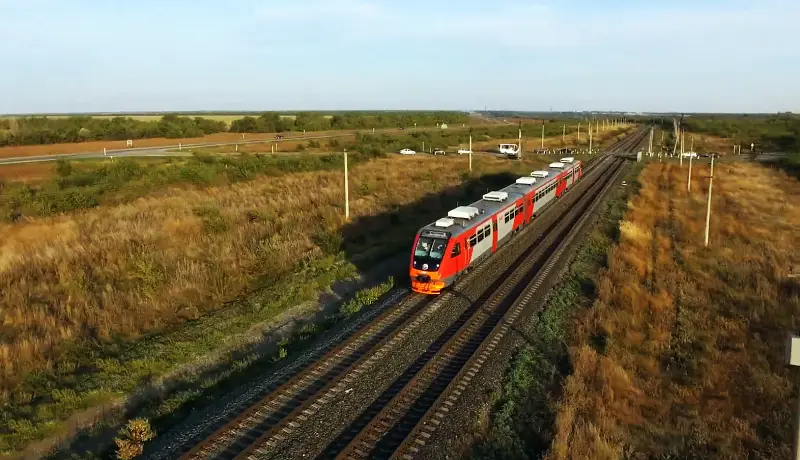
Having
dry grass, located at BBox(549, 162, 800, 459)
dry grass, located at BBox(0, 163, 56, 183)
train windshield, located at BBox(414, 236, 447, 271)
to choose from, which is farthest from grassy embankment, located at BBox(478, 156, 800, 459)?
dry grass, located at BBox(0, 163, 56, 183)

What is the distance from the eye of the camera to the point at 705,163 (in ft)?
222

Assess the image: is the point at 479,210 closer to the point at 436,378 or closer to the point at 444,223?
the point at 444,223

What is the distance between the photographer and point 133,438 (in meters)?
10.8

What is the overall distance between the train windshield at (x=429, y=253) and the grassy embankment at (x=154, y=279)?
180 inches

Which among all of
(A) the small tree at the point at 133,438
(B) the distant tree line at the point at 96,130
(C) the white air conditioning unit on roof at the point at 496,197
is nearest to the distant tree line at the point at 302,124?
(B) the distant tree line at the point at 96,130

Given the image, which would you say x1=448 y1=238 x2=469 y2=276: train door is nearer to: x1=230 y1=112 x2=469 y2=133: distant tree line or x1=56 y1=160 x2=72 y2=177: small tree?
x1=56 y1=160 x2=72 y2=177: small tree

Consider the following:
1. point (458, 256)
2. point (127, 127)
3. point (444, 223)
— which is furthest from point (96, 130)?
point (458, 256)

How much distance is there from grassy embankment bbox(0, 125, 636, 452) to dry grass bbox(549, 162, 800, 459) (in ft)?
32.2

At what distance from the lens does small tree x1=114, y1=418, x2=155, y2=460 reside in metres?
10.4

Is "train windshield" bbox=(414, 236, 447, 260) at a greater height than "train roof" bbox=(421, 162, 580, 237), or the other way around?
"train roof" bbox=(421, 162, 580, 237)

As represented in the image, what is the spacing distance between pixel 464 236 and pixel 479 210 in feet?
12.5

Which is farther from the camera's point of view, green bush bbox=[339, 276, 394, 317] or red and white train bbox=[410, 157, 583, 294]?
red and white train bbox=[410, 157, 583, 294]

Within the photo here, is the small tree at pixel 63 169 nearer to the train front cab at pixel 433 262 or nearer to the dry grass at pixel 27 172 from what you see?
the dry grass at pixel 27 172

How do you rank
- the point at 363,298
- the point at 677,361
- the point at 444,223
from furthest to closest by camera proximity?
the point at 444,223 → the point at 363,298 → the point at 677,361
